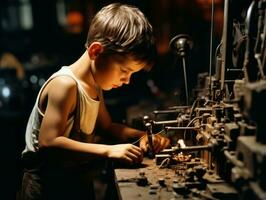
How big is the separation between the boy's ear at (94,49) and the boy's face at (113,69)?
0.04 metres

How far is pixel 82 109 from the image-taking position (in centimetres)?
340

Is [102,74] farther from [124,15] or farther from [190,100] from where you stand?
[190,100]

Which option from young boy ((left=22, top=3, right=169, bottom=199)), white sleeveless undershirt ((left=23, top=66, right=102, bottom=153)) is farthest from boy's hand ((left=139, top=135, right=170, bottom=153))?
white sleeveless undershirt ((left=23, top=66, right=102, bottom=153))

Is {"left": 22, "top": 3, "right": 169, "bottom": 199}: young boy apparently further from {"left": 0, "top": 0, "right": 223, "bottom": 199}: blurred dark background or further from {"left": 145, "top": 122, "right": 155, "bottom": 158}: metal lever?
{"left": 0, "top": 0, "right": 223, "bottom": 199}: blurred dark background

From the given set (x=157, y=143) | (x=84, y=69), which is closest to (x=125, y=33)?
(x=84, y=69)

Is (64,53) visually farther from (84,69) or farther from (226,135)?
(226,135)

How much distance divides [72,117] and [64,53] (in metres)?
20.8

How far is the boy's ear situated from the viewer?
3297 mm

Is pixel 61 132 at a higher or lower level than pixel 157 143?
higher

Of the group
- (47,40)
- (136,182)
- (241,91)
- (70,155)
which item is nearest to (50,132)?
(70,155)

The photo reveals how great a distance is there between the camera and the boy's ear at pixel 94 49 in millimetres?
3297

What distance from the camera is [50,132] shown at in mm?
3180

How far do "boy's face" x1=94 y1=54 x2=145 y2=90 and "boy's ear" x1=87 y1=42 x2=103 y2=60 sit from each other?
0.04 m

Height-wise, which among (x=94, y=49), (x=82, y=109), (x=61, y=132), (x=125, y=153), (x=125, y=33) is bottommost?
(x=125, y=153)
